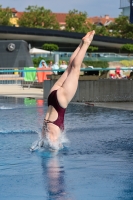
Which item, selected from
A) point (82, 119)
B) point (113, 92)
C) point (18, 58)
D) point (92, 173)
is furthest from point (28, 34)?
point (92, 173)

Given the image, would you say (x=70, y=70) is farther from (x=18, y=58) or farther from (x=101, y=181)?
A: (x=18, y=58)

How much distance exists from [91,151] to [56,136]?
46 cm

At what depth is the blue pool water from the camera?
5.21 metres

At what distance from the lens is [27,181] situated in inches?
222

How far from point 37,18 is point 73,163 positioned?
104 metres

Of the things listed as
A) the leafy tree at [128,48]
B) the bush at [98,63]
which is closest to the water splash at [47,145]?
the bush at [98,63]

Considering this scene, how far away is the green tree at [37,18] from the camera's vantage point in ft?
356

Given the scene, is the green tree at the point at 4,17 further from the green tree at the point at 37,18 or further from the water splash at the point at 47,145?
the water splash at the point at 47,145

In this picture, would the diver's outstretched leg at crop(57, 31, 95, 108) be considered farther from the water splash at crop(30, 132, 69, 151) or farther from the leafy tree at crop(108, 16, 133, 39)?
the leafy tree at crop(108, 16, 133, 39)

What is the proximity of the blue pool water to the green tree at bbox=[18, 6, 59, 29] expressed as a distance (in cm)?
9845

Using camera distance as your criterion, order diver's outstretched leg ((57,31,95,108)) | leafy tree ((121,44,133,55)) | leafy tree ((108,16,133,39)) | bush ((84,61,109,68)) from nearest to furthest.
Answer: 1. diver's outstretched leg ((57,31,95,108))
2. bush ((84,61,109,68))
3. leafy tree ((121,44,133,55))
4. leafy tree ((108,16,133,39))

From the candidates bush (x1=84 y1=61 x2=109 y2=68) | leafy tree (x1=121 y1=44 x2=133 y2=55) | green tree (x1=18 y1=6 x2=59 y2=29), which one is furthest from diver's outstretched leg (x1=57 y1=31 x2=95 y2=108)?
green tree (x1=18 y1=6 x2=59 y2=29)

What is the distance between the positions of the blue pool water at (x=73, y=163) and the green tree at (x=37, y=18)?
98.4 m

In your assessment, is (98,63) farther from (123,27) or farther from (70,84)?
(123,27)
